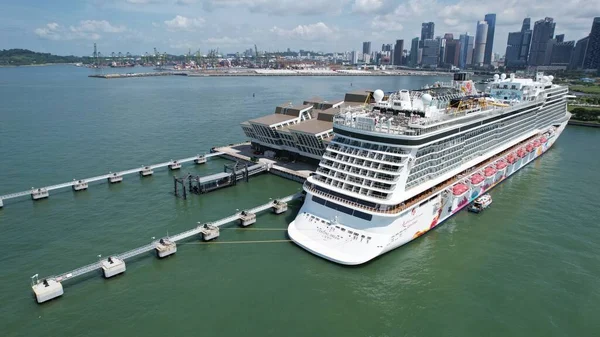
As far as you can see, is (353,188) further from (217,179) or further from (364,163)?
(217,179)

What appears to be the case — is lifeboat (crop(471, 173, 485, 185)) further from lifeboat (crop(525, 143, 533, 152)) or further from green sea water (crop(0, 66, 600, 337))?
lifeboat (crop(525, 143, 533, 152))

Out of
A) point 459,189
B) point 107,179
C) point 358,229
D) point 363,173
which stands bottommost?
point 107,179

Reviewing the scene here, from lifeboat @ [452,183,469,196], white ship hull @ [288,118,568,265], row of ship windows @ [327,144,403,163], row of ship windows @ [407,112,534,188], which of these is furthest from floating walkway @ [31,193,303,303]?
lifeboat @ [452,183,469,196]

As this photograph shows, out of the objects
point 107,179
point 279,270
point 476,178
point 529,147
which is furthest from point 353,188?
point 529,147

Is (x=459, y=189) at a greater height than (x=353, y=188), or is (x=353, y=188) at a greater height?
(x=353, y=188)

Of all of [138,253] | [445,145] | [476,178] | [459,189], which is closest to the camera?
[138,253]

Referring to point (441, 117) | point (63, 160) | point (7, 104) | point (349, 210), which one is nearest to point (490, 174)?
point (441, 117)
